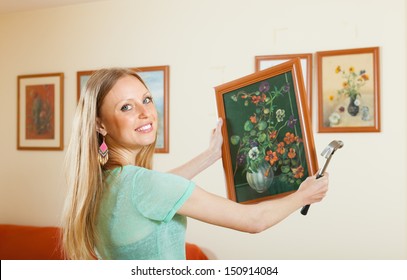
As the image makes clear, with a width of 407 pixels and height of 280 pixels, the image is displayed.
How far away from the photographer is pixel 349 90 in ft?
6.89

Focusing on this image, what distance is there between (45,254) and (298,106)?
1.98m

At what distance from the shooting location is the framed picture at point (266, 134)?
1092 mm

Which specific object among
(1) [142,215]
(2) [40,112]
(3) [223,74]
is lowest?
(1) [142,215]

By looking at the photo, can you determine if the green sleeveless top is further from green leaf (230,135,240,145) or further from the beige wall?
the beige wall

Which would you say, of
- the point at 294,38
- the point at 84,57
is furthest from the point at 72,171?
the point at 84,57

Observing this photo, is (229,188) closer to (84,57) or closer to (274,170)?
(274,170)

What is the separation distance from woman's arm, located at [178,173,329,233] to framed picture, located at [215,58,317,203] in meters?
0.13

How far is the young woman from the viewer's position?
2.91 feet

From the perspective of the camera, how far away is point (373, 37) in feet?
6.76

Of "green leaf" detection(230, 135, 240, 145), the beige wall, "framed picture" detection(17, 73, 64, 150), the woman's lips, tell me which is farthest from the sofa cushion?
the woman's lips

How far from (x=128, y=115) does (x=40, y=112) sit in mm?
2088

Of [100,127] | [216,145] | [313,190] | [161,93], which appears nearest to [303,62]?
[161,93]

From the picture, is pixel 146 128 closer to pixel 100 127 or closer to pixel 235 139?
pixel 100 127

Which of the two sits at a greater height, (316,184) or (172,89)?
(172,89)
